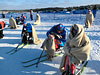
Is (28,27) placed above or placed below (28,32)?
above

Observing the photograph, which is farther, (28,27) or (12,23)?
(12,23)

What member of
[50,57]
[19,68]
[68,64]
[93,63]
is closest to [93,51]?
[93,63]

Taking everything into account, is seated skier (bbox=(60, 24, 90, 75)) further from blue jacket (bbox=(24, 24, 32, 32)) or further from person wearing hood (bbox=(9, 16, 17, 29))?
person wearing hood (bbox=(9, 16, 17, 29))

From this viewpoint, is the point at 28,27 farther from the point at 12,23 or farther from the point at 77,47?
the point at 12,23

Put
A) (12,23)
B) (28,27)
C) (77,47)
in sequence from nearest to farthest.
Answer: (77,47)
(28,27)
(12,23)

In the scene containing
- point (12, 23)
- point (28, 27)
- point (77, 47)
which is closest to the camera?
point (77, 47)

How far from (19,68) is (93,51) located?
9.29 feet

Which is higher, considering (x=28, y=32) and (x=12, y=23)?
(x=12, y=23)

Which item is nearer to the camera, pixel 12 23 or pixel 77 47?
pixel 77 47

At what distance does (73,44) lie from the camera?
7.72 ft

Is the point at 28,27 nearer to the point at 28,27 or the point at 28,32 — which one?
the point at 28,27

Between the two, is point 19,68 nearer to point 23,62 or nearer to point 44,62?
point 23,62

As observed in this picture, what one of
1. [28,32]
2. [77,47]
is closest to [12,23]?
[28,32]

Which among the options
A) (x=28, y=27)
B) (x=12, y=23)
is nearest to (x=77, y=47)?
(x=28, y=27)
